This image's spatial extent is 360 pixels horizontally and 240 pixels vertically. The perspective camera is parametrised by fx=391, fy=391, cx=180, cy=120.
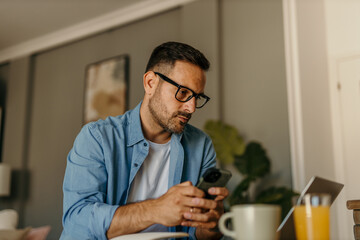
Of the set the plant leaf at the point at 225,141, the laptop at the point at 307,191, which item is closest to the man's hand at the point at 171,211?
the laptop at the point at 307,191

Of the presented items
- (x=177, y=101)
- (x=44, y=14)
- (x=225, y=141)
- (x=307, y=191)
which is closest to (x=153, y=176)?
(x=177, y=101)

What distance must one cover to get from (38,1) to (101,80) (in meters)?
1.04

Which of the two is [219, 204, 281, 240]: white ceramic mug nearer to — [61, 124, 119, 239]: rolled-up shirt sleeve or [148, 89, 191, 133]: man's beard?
[61, 124, 119, 239]: rolled-up shirt sleeve

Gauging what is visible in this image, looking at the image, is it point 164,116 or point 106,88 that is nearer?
point 164,116

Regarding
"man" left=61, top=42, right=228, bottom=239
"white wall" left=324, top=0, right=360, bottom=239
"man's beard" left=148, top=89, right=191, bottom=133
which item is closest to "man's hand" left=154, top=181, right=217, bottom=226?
"man" left=61, top=42, right=228, bottom=239

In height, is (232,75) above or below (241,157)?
above

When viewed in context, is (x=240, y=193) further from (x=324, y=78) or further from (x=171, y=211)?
(x=171, y=211)

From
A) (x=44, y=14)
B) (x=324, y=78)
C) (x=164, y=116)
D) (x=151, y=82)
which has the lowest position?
(x=164, y=116)

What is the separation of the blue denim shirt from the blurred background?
1.67 meters

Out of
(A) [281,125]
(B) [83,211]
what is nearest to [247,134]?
(A) [281,125]

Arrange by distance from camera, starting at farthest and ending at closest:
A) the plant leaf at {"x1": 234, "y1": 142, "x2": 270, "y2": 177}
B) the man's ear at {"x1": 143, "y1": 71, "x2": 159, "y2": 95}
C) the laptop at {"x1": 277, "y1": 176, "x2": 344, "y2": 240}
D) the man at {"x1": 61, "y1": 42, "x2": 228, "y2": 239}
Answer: the plant leaf at {"x1": 234, "y1": 142, "x2": 270, "y2": 177} < the man's ear at {"x1": 143, "y1": 71, "x2": 159, "y2": 95} < the man at {"x1": 61, "y1": 42, "x2": 228, "y2": 239} < the laptop at {"x1": 277, "y1": 176, "x2": 344, "y2": 240}

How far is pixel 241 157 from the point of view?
2990 millimetres

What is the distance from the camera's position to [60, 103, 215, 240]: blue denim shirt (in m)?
1.10

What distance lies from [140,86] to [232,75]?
3.33 feet
